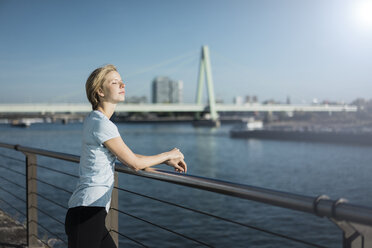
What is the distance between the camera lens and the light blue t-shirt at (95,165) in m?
1.06

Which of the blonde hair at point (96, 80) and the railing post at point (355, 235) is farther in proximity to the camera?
the blonde hair at point (96, 80)

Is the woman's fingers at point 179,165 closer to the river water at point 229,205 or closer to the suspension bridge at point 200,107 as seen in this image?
the river water at point 229,205

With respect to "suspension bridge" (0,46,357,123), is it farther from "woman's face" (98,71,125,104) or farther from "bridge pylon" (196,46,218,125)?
"woman's face" (98,71,125,104)

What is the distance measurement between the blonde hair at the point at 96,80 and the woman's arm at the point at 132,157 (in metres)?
0.16

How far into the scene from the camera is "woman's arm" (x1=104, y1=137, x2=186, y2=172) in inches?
41.4

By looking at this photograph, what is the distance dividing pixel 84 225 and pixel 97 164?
17cm

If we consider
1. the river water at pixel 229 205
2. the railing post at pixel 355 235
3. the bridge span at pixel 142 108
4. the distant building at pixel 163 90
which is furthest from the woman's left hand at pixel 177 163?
the distant building at pixel 163 90

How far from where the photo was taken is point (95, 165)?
3.54 ft

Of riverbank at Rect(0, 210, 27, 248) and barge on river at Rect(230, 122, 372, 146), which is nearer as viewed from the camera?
riverbank at Rect(0, 210, 27, 248)

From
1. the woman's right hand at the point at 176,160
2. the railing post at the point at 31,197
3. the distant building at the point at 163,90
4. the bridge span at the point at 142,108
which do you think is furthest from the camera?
the distant building at the point at 163,90

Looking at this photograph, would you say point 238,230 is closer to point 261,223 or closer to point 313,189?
point 261,223

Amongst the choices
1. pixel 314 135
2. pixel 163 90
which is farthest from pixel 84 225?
pixel 163 90

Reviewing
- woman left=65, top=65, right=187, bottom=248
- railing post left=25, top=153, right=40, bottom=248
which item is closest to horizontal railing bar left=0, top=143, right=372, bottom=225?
woman left=65, top=65, right=187, bottom=248

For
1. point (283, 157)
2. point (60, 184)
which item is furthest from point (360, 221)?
point (283, 157)
